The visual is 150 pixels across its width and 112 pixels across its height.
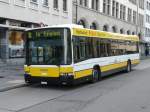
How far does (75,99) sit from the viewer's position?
1242cm

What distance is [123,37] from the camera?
2417cm

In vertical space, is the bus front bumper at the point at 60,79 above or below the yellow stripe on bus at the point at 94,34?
below

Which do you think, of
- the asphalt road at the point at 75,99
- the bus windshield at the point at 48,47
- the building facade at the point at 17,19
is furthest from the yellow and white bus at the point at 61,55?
the building facade at the point at 17,19

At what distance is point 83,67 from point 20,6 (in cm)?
1392

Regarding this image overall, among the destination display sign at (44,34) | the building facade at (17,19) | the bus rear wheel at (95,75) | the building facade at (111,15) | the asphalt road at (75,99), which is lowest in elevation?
the asphalt road at (75,99)

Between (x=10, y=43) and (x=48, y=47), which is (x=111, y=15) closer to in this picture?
(x=10, y=43)

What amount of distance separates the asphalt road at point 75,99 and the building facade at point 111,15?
24.5 metres

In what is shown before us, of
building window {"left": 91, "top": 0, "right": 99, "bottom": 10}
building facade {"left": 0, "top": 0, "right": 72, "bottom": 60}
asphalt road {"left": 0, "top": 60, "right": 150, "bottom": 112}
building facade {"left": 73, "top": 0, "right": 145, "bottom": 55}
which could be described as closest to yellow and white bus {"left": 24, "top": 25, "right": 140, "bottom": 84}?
asphalt road {"left": 0, "top": 60, "right": 150, "bottom": 112}

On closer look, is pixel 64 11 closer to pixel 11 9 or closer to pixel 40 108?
pixel 11 9

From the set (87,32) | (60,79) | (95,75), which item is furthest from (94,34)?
(60,79)

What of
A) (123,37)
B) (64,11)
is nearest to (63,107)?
(123,37)

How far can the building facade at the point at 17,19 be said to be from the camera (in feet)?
87.9

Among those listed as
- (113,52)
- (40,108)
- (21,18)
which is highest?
(21,18)

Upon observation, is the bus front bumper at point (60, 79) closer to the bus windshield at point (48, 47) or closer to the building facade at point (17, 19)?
the bus windshield at point (48, 47)
